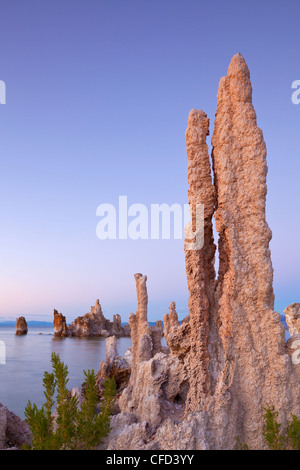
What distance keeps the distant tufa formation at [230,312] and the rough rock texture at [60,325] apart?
99.7m

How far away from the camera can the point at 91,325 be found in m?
102

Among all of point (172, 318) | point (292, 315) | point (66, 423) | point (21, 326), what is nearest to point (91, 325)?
point (21, 326)

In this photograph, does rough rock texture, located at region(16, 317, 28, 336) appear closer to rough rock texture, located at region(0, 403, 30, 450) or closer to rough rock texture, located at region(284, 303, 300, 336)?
rough rock texture, located at region(284, 303, 300, 336)

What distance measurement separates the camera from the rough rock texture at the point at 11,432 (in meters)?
8.41

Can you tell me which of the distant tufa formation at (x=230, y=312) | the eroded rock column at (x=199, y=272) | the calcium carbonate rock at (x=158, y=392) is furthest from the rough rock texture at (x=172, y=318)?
the eroded rock column at (x=199, y=272)

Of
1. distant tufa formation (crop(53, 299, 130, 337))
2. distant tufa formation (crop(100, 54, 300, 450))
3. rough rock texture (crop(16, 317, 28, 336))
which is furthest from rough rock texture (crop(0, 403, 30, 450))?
rough rock texture (crop(16, 317, 28, 336))

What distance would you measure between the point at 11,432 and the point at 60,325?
3986 inches

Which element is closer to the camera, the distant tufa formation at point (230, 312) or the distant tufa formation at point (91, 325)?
the distant tufa formation at point (230, 312)

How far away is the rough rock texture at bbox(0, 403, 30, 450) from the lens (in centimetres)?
841

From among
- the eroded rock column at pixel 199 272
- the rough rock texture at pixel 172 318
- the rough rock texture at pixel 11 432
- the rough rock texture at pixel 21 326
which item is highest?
the eroded rock column at pixel 199 272

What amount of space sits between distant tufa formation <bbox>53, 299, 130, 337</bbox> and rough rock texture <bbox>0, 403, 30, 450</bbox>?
93.7 meters

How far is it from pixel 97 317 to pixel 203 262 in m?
98.1

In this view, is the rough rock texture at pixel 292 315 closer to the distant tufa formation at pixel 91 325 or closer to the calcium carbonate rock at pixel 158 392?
the calcium carbonate rock at pixel 158 392
